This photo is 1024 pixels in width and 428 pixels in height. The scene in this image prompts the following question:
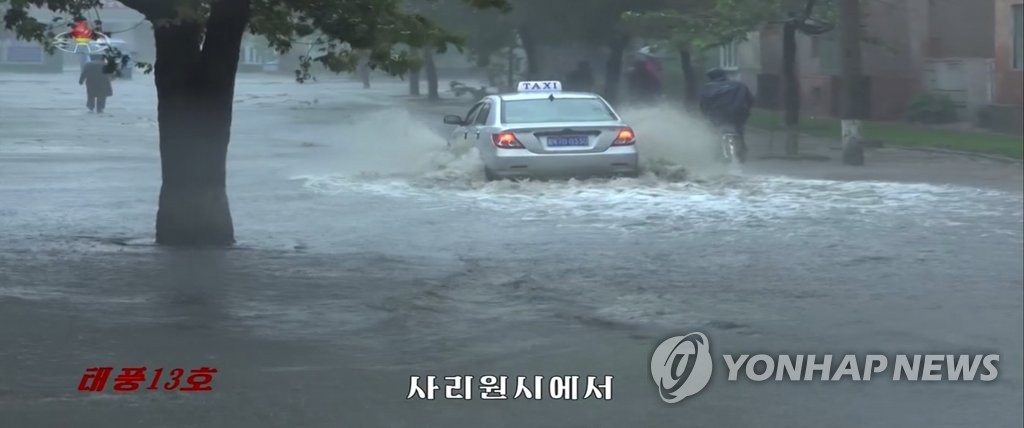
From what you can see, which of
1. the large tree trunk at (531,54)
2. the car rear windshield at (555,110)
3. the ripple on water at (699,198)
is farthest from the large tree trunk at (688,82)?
the car rear windshield at (555,110)

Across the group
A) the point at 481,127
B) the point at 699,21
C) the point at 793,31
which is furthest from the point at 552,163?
the point at 699,21

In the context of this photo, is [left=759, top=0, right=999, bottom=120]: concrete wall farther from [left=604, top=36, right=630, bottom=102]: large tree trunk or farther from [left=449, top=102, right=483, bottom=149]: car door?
[left=449, top=102, right=483, bottom=149]: car door

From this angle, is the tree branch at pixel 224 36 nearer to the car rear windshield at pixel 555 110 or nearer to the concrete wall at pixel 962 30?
the car rear windshield at pixel 555 110

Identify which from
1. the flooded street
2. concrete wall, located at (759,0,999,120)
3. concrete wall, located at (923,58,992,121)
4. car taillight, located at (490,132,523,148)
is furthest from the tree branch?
concrete wall, located at (923,58,992,121)

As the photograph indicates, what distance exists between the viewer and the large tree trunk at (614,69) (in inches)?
1296

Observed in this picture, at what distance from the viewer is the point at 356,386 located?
7855 mm

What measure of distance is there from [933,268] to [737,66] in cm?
3320

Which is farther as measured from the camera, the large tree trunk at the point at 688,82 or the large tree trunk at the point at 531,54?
the large tree trunk at the point at 531,54

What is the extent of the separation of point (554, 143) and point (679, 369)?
1117cm

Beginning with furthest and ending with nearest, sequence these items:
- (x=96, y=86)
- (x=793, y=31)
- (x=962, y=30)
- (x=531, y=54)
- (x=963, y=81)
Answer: (x=96, y=86) → (x=531, y=54) → (x=963, y=81) → (x=962, y=30) → (x=793, y=31)

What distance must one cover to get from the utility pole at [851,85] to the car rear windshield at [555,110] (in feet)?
16.6

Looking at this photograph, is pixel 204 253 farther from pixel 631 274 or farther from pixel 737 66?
pixel 737 66

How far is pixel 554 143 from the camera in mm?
18609

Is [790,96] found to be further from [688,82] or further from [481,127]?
[688,82]
